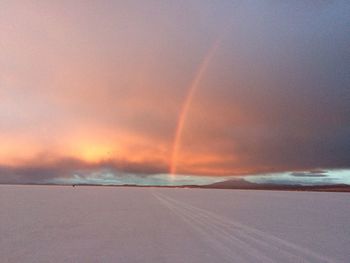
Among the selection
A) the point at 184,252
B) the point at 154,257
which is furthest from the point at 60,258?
the point at 184,252

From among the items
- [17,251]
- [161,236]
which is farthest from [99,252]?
[161,236]

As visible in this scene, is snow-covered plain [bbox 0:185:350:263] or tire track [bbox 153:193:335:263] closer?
tire track [bbox 153:193:335:263]

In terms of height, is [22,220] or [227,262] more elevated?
[22,220]

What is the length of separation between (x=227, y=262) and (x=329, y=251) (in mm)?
2623

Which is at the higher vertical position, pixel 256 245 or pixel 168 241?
pixel 168 241

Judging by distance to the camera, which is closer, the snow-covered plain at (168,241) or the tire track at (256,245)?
the tire track at (256,245)

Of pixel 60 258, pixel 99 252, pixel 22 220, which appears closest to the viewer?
pixel 60 258

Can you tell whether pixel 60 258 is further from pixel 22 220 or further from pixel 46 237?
pixel 22 220

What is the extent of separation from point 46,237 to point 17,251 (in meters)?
1.85

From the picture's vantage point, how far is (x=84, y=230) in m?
11.1

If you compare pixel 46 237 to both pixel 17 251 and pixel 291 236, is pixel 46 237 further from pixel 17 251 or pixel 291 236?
pixel 291 236

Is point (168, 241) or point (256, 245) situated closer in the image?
point (256, 245)

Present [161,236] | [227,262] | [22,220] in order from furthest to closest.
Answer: [22,220]
[161,236]
[227,262]

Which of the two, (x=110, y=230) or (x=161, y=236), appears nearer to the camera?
(x=161, y=236)
